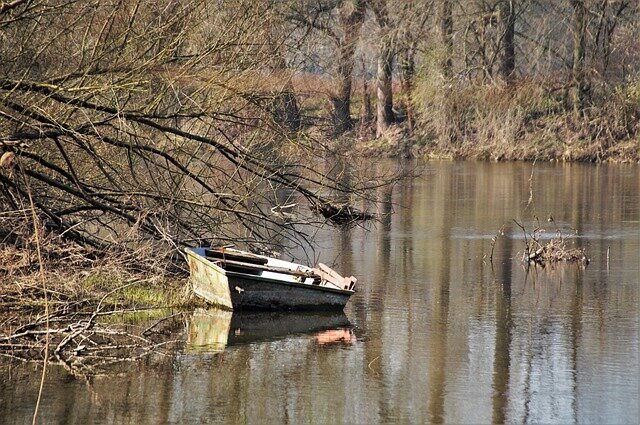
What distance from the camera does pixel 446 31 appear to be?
44.6 meters

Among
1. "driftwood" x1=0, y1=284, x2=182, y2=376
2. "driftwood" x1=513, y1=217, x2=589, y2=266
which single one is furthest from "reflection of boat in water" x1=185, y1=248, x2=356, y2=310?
"driftwood" x1=513, y1=217, x2=589, y2=266

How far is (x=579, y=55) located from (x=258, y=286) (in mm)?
29917

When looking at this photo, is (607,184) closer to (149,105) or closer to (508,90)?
(508,90)

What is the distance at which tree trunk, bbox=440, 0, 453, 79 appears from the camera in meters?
44.3

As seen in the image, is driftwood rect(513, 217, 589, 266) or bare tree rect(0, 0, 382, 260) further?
driftwood rect(513, 217, 589, 266)

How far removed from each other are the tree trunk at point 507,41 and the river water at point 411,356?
21.5 meters

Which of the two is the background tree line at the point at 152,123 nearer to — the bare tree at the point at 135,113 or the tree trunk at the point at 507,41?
the bare tree at the point at 135,113

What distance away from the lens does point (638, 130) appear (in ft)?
144

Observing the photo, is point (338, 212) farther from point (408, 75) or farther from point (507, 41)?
point (408, 75)

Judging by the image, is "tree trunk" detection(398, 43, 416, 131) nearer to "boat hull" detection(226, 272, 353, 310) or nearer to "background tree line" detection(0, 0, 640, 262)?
"background tree line" detection(0, 0, 640, 262)

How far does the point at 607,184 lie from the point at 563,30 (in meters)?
10.2

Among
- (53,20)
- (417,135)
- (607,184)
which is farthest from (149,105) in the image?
(417,135)

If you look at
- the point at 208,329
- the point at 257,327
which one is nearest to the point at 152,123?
the point at 208,329

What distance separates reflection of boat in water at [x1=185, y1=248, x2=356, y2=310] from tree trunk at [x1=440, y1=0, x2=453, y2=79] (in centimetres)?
2904
